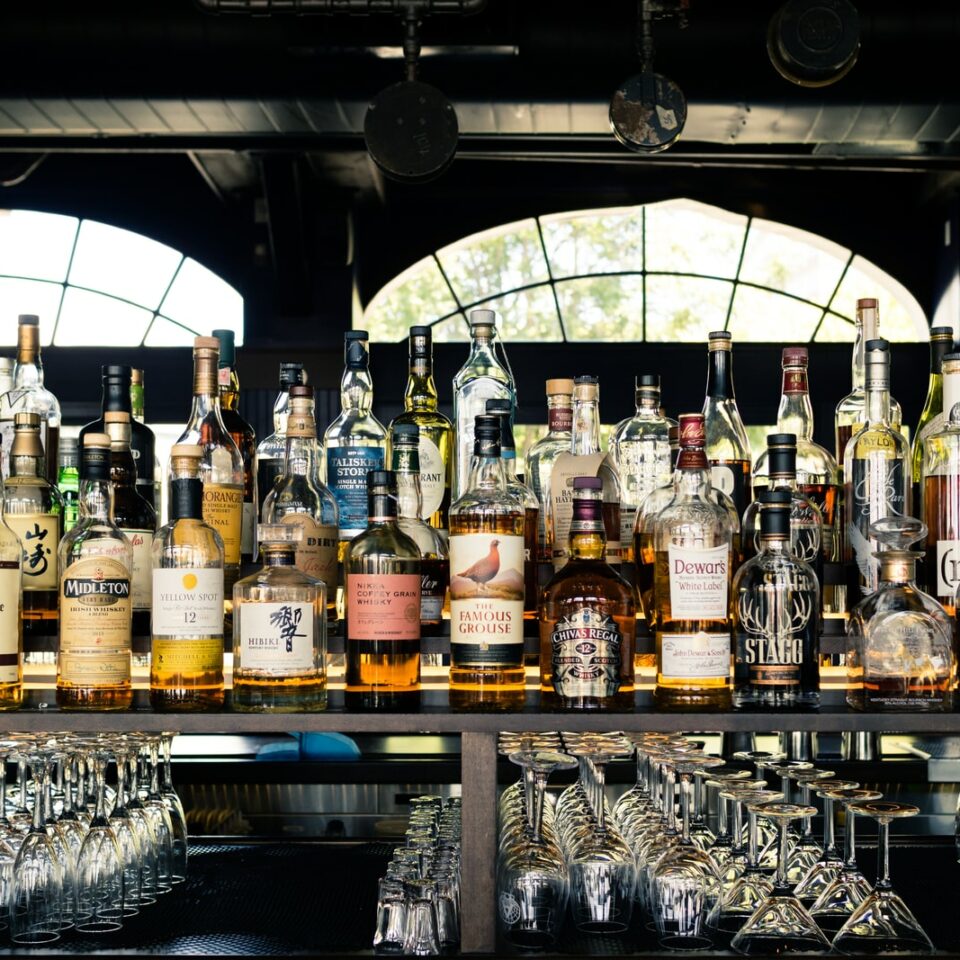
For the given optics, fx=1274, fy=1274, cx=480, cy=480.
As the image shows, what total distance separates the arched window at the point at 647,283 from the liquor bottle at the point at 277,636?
196 inches

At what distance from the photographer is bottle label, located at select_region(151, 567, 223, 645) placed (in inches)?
56.2

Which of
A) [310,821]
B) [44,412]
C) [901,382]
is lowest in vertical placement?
[310,821]

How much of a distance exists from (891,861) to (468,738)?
35.2 inches

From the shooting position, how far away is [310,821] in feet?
8.55

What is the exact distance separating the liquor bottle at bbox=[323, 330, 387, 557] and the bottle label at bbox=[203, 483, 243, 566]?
13 centimetres

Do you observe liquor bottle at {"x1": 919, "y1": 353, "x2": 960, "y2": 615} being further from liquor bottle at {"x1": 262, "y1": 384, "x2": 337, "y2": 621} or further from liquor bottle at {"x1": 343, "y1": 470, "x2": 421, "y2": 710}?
liquor bottle at {"x1": 262, "y1": 384, "x2": 337, "y2": 621}

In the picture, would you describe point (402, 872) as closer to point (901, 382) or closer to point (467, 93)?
point (467, 93)

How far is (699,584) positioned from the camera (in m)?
1.42

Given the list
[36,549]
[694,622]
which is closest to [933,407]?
[694,622]

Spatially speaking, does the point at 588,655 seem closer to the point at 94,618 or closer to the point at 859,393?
the point at 94,618

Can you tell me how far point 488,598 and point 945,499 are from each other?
0.59 metres

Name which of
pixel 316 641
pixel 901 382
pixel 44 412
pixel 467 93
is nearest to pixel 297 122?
pixel 467 93

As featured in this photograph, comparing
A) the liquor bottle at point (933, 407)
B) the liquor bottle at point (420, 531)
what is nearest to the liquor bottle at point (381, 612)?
the liquor bottle at point (420, 531)

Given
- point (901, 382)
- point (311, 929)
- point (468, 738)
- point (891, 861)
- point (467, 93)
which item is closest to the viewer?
point (468, 738)
